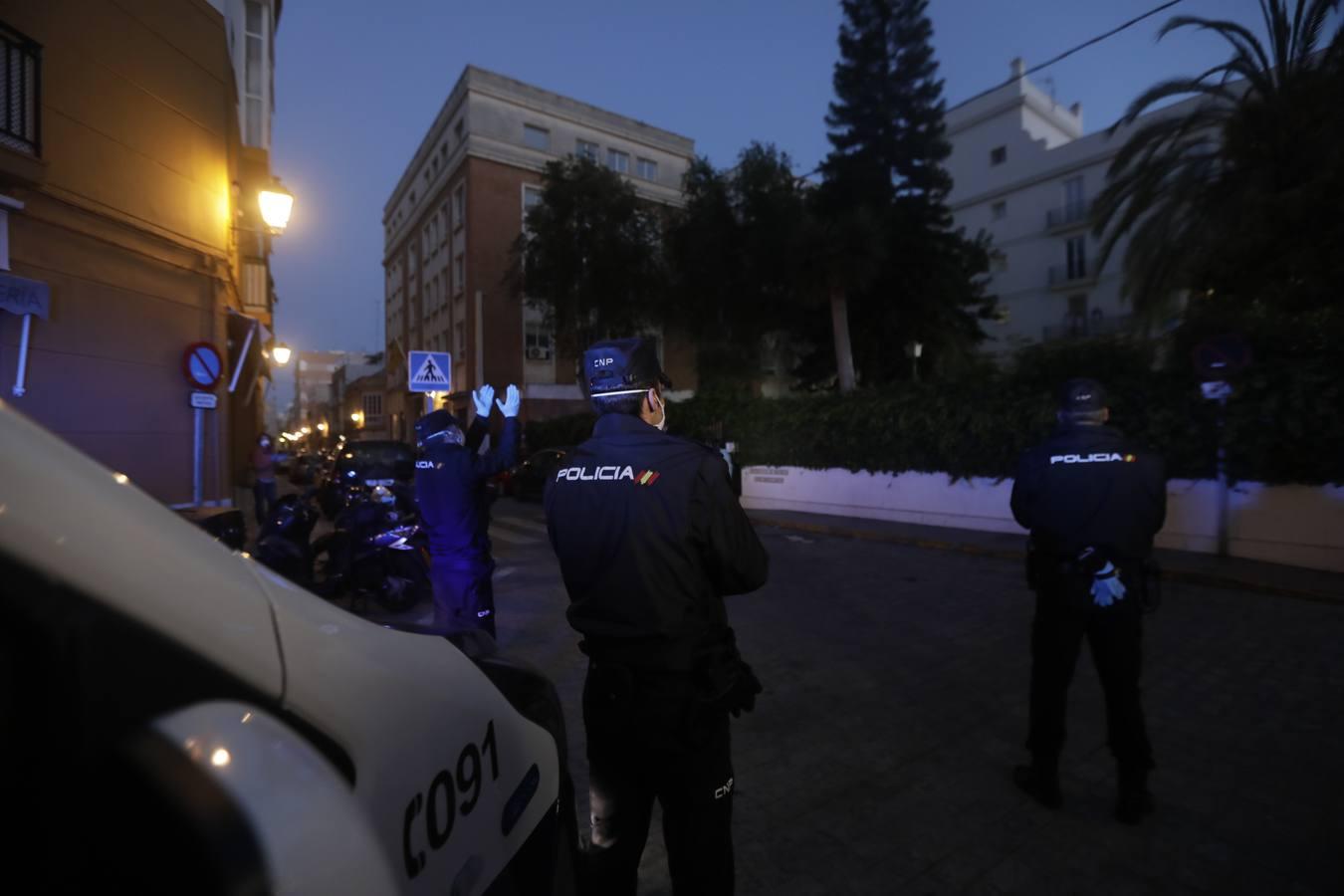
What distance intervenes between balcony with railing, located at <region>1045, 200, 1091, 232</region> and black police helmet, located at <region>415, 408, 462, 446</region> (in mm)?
35004

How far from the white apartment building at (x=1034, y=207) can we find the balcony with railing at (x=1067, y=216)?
5cm

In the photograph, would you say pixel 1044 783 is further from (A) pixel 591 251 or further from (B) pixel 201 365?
(A) pixel 591 251

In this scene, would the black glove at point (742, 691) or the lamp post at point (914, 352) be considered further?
the lamp post at point (914, 352)

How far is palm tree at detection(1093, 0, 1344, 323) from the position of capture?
10.2 metres

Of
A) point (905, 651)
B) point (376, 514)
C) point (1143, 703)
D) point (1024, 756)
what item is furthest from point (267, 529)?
point (1143, 703)

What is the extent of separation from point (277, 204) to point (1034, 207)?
34.9 metres

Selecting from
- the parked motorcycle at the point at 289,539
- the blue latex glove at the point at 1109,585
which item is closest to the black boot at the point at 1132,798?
the blue latex glove at the point at 1109,585

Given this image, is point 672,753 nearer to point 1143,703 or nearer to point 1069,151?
point 1143,703

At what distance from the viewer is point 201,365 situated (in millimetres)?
8523

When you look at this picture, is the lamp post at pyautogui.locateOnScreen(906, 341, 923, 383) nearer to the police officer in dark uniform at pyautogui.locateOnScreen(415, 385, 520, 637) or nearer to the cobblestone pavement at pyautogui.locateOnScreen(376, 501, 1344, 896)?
the cobblestone pavement at pyautogui.locateOnScreen(376, 501, 1344, 896)

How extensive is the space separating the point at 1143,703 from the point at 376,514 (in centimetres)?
663

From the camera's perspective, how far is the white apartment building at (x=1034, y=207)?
1233 inches

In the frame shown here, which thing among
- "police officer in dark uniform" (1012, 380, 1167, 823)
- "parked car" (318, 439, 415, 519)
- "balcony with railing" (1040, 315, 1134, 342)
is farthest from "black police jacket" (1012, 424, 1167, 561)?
"balcony with railing" (1040, 315, 1134, 342)

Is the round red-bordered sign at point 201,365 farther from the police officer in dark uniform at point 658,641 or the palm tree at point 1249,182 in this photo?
the palm tree at point 1249,182
